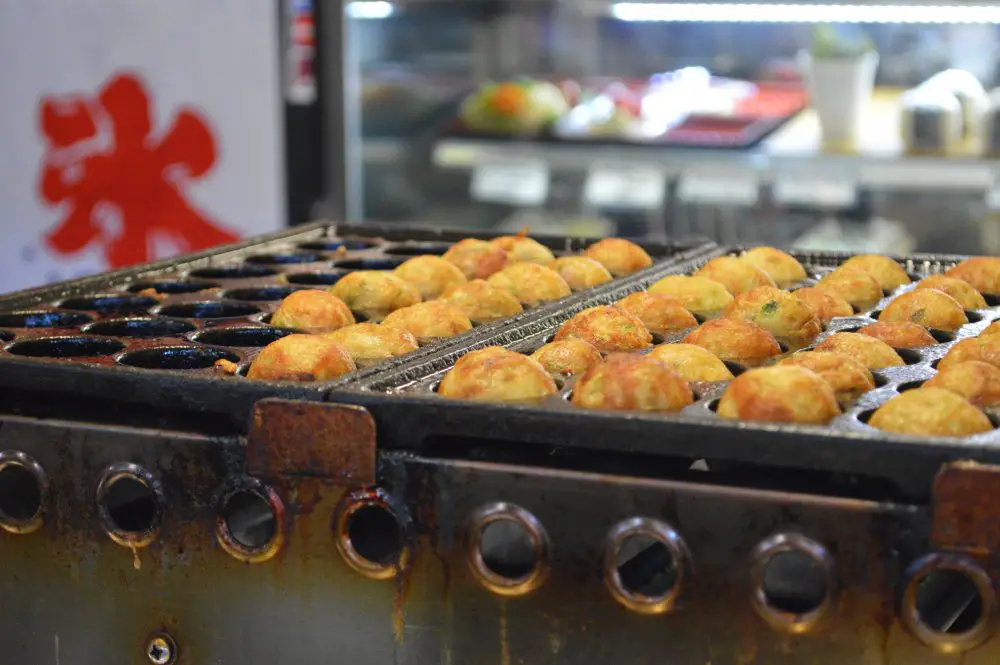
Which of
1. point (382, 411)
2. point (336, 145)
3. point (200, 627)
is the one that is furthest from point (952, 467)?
point (336, 145)

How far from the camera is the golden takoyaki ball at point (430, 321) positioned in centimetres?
194

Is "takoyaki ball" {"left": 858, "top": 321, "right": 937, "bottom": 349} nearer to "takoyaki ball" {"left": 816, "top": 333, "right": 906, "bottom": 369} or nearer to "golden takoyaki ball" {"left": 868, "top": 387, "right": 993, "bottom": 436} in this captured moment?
"takoyaki ball" {"left": 816, "top": 333, "right": 906, "bottom": 369}

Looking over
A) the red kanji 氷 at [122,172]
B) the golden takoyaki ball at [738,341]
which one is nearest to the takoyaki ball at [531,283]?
the golden takoyaki ball at [738,341]

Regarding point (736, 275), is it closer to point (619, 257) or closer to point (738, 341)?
point (619, 257)

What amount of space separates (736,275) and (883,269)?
0.91 ft

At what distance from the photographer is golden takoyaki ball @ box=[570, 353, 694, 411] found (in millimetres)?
1505

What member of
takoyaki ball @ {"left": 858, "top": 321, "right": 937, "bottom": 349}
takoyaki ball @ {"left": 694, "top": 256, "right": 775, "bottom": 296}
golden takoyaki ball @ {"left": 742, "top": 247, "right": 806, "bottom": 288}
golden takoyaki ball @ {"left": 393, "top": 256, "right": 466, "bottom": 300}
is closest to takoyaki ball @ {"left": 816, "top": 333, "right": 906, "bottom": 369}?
takoyaki ball @ {"left": 858, "top": 321, "right": 937, "bottom": 349}

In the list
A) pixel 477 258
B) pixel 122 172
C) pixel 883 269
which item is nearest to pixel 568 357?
pixel 477 258

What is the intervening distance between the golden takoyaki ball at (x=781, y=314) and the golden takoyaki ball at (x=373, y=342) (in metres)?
0.48

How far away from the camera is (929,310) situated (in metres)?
1.98

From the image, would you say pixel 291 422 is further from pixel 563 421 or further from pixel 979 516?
pixel 979 516

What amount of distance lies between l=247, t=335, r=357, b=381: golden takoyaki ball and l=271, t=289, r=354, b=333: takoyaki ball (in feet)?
0.89

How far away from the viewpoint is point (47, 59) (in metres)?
5.22

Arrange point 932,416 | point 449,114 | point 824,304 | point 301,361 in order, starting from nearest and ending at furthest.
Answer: point 932,416 < point 301,361 < point 824,304 < point 449,114
